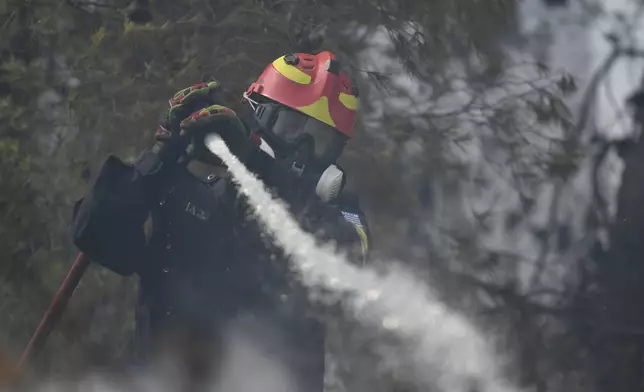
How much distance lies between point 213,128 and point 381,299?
3.14 ft

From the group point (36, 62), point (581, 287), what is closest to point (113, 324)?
point (36, 62)

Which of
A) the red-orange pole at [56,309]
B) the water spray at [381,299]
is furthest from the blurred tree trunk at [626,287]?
the red-orange pole at [56,309]

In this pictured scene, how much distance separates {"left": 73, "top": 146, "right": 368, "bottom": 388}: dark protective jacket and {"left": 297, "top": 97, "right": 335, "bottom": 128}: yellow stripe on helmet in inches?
10.7

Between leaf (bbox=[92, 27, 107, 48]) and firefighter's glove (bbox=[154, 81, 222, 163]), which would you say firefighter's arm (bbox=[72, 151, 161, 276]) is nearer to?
firefighter's glove (bbox=[154, 81, 222, 163])

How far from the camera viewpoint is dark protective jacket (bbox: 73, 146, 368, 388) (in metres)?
4.16

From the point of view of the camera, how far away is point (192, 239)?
427cm

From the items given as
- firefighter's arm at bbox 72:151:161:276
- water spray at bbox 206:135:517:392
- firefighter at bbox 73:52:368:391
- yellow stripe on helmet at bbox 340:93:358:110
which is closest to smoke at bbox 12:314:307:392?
firefighter at bbox 73:52:368:391

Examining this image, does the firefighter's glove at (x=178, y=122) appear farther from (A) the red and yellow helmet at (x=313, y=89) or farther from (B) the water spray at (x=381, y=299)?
(A) the red and yellow helmet at (x=313, y=89)

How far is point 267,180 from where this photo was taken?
4320 mm

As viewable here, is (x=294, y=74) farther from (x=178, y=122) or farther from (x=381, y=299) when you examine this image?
(x=381, y=299)

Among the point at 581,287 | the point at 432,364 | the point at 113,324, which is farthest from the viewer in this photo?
the point at 581,287

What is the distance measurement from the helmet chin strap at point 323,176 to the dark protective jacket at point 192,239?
39mm

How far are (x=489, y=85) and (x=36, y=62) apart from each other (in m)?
2.33

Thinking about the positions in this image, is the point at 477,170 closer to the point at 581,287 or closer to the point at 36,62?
the point at 581,287
